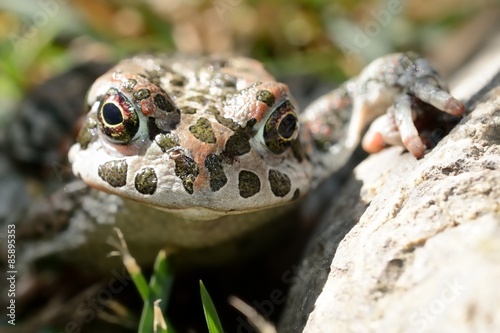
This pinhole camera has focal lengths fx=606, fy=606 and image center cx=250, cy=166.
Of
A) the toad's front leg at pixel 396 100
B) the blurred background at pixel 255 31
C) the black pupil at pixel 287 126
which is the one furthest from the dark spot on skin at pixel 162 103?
the blurred background at pixel 255 31

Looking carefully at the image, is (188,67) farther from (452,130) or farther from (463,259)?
(463,259)

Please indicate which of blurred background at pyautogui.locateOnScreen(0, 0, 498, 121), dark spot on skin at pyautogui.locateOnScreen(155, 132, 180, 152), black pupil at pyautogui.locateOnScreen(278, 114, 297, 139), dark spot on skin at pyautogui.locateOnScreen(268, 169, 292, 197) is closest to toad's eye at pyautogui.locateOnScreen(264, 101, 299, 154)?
black pupil at pyautogui.locateOnScreen(278, 114, 297, 139)

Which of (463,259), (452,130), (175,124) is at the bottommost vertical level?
(463,259)

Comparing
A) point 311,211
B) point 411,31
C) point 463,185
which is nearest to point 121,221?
point 311,211

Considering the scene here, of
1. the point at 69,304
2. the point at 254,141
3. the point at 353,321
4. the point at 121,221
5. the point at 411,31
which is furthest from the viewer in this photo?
the point at 411,31

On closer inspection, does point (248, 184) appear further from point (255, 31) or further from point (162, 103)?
point (255, 31)

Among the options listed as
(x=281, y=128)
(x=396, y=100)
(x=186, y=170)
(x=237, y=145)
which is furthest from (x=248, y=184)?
(x=396, y=100)

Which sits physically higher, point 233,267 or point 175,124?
point 175,124

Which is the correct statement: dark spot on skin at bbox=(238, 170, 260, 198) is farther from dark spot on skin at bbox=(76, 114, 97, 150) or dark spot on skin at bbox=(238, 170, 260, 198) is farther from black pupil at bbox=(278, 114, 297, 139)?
dark spot on skin at bbox=(76, 114, 97, 150)
